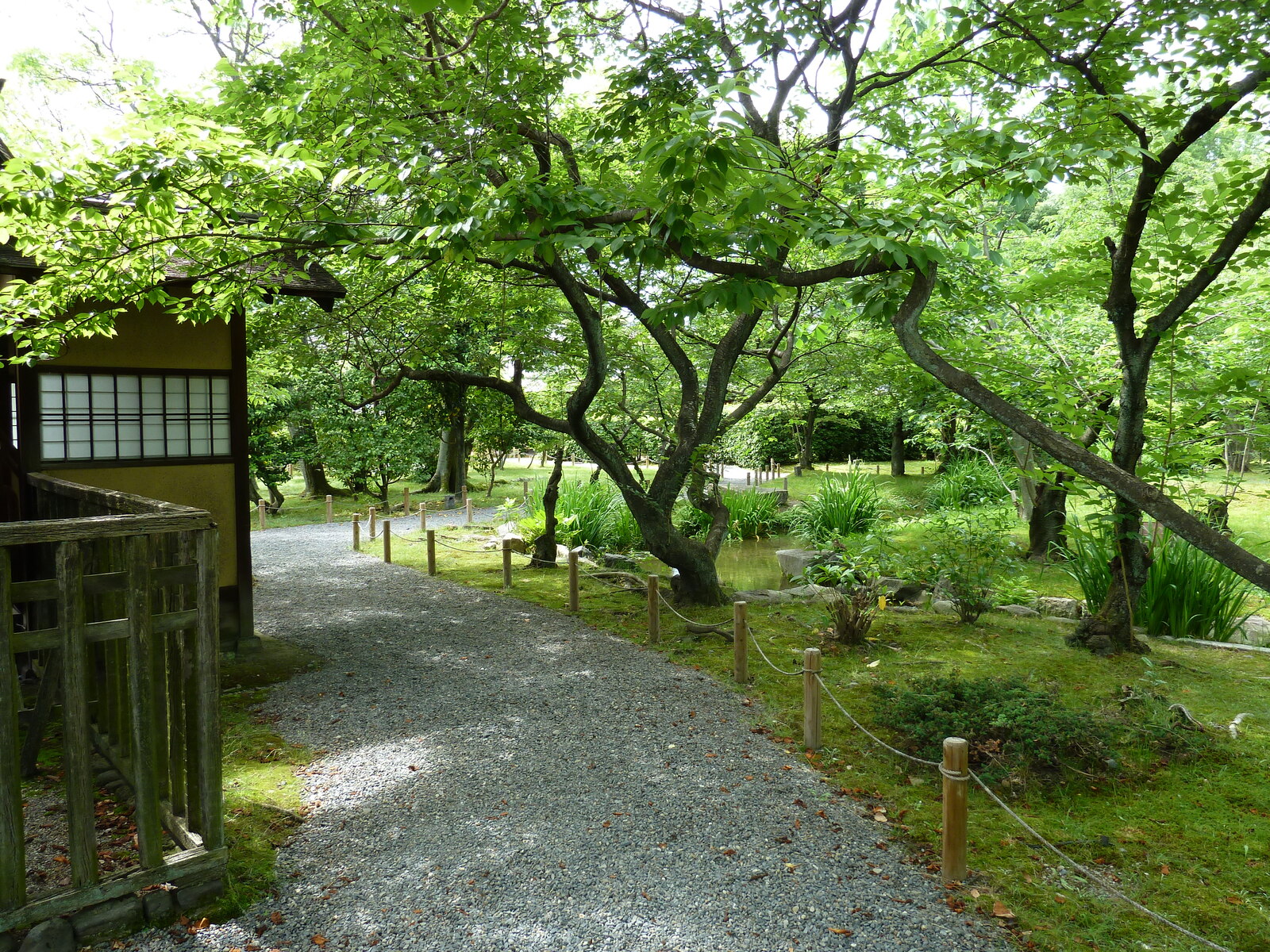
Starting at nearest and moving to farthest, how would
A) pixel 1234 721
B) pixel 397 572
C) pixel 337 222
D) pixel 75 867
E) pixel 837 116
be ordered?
pixel 75 867, pixel 337 222, pixel 1234 721, pixel 837 116, pixel 397 572

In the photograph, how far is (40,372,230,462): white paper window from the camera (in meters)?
6.72

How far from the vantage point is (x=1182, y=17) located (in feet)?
18.0

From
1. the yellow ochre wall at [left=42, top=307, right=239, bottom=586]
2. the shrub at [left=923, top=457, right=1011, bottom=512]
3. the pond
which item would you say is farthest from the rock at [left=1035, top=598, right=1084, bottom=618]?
the yellow ochre wall at [left=42, top=307, right=239, bottom=586]

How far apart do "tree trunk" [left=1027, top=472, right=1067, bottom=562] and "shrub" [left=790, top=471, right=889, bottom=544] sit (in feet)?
8.12

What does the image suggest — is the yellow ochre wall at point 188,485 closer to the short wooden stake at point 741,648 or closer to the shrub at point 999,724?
the short wooden stake at point 741,648

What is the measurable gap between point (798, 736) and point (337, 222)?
4.87m

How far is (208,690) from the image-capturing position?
3578 mm

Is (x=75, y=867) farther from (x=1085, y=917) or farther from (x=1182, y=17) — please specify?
(x=1182, y=17)

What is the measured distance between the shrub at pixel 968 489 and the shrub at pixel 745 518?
3340mm

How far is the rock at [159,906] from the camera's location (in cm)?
343

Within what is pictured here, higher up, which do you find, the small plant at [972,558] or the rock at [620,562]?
the small plant at [972,558]

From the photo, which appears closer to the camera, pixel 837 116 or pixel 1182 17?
pixel 1182 17

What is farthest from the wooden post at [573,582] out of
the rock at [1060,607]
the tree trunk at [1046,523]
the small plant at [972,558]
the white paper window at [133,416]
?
the tree trunk at [1046,523]

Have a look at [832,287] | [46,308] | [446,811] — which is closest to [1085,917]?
[446,811]
